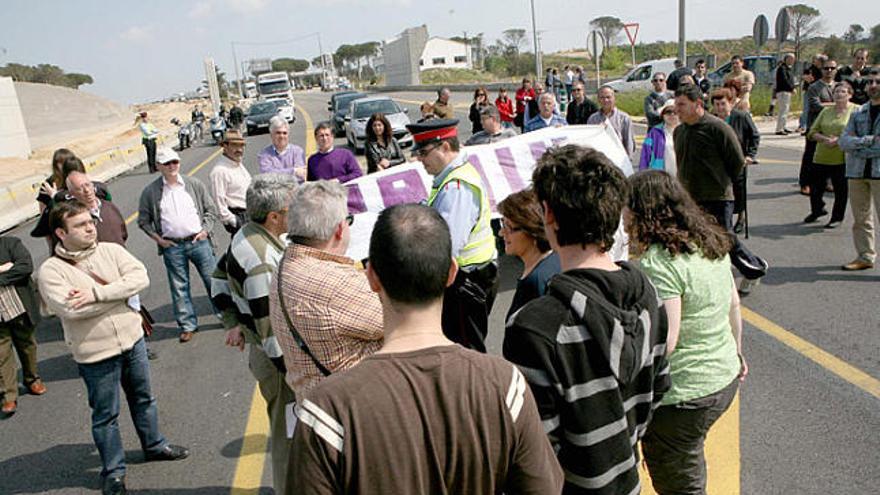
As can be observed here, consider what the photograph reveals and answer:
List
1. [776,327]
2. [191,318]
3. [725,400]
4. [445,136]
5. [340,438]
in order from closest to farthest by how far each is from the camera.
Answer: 1. [340,438]
2. [725,400]
3. [445,136]
4. [776,327]
5. [191,318]

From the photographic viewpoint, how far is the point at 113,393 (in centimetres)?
377

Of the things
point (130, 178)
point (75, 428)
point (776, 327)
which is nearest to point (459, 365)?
point (75, 428)

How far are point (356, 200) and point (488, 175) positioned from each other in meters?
1.55

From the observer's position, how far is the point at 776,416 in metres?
4.04

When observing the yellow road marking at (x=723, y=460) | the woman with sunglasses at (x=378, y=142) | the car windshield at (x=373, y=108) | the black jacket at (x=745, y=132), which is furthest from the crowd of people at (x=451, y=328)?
the car windshield at (x=373, y=108)

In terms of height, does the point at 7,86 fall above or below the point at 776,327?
above

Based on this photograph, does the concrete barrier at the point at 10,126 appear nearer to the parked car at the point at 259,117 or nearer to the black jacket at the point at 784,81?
the parked car at the point at 259,117

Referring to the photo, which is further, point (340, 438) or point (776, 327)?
point (776, 327)

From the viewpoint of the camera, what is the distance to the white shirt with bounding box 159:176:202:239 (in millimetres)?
6227

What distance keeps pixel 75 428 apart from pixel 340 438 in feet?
14.3

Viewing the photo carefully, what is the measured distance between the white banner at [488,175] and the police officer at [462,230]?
2.88 metres

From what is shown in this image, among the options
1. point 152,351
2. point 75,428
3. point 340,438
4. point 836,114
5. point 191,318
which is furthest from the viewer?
point 836,114

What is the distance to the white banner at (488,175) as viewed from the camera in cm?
697

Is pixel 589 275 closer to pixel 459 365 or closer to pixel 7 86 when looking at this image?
pixel 459 365
